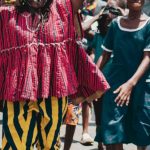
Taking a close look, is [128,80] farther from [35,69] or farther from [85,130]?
[85,130]

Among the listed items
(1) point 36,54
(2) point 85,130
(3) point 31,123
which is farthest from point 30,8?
(2) point 85,130

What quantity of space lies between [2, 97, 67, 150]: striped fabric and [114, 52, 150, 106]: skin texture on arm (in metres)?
0.67

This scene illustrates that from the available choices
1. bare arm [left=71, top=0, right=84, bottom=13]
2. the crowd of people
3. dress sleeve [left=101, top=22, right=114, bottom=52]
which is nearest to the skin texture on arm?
the crowd of people

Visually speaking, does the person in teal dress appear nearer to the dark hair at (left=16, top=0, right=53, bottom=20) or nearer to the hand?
the hand

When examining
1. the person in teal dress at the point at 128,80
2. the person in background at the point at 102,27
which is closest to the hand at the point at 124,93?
the person in teal dress at the point at 128,80

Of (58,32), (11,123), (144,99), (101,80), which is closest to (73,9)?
(58,32)

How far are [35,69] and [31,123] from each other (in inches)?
15.9

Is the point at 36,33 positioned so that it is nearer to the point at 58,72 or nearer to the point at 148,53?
the point at 58,72

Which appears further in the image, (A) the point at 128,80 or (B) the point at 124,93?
(A) the point at 128,80

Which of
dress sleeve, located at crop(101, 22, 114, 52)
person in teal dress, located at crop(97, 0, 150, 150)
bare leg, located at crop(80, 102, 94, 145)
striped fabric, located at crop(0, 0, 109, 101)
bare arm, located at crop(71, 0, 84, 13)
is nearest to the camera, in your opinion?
striped fabric, located at crop(0, 0, 109, 101)

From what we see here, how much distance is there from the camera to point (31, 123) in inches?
195

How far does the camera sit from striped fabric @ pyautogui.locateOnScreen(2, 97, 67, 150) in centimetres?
492

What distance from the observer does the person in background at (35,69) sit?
485 centimetres

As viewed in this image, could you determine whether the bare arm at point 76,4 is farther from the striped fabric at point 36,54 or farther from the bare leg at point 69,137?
the bare leg at point 69,137
